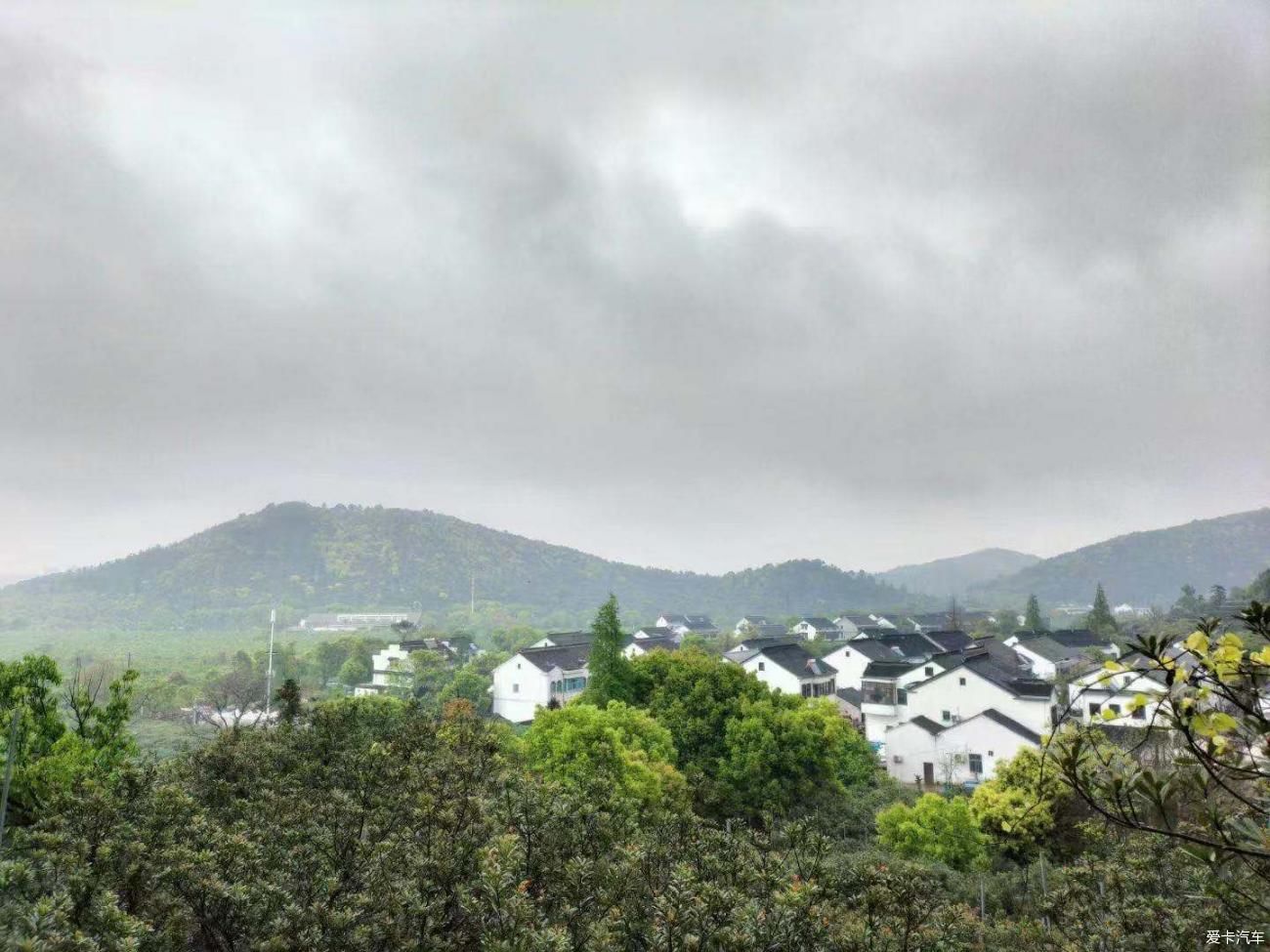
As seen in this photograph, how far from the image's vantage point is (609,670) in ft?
70.9

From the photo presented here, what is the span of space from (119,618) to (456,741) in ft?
386

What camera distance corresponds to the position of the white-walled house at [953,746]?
2384 cm

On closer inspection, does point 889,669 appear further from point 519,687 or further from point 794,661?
point 519,687

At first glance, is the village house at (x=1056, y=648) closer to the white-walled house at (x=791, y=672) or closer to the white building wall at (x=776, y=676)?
the white-walled house at (x=791, y=672)

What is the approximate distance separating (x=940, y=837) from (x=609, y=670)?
10186 mm

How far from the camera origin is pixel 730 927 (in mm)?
3836

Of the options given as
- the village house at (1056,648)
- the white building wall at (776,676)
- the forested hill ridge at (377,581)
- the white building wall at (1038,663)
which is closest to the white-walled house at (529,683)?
the white building wall at (776,676)

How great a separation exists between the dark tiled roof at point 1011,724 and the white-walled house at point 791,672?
1423 centimetres

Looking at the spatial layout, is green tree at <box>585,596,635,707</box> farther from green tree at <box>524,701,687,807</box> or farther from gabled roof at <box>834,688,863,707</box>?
gabled roof at <box>834,688,863,707</box>

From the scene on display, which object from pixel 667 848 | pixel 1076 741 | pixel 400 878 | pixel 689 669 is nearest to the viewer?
pixel 1076 741

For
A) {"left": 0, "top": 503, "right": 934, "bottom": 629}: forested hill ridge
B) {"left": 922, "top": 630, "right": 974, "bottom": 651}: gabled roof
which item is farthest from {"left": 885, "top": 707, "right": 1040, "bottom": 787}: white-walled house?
{"left": 0, "top": 503, "right": 934, "bottom": 629}: forested hill ridge

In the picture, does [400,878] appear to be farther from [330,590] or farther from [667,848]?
[330,590]

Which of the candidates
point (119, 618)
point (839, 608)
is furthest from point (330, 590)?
point (839, 608)

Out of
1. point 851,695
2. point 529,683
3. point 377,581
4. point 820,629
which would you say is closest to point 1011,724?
point 851,695
